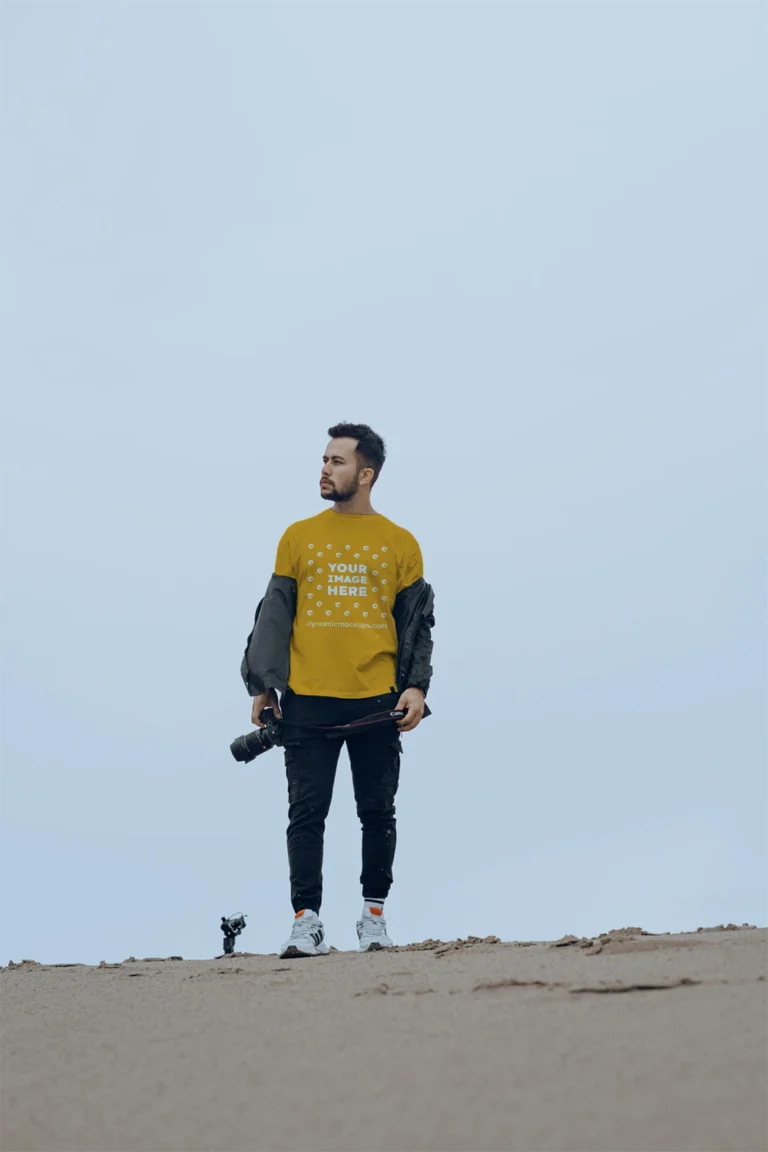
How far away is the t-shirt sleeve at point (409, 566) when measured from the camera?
5.07m

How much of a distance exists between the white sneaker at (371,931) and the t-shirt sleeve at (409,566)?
50.6 inches

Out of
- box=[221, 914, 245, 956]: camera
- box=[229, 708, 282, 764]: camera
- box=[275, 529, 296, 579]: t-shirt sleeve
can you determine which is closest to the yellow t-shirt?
box=[275, 529, 296, 579]: t-shirt sleeve

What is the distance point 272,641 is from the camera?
4910 mm

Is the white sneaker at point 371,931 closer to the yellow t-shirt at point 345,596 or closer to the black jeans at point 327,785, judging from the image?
the black jeans at point 327,785

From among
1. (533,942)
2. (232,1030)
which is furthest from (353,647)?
(232,1030)

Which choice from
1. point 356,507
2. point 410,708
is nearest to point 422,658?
point 410,708

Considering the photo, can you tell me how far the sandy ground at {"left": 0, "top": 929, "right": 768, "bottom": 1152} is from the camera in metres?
1.77

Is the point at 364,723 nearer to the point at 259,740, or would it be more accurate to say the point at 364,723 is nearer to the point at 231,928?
the point at 259,740

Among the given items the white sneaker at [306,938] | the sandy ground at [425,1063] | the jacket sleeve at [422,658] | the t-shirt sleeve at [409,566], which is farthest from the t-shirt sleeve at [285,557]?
the sandy ground at [425,1063]

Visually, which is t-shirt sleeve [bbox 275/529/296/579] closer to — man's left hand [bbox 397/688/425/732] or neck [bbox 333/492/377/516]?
neck [bbox 333/492/377/516]

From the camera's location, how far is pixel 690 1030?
215cm

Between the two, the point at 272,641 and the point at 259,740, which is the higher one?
the point at 272,641

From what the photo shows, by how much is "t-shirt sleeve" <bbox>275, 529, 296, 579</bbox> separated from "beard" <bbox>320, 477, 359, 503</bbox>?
0.70 ft

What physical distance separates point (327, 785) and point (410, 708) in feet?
1.43
